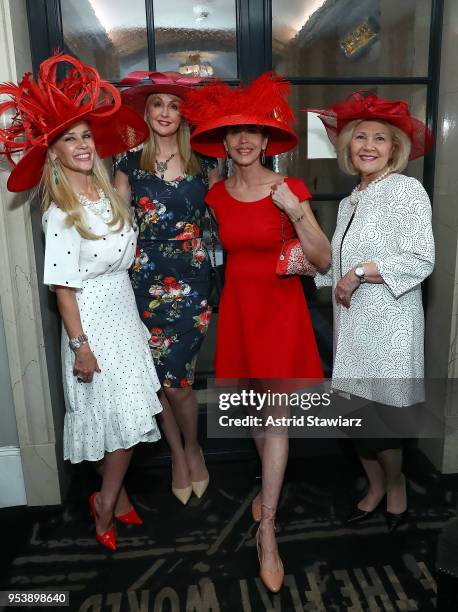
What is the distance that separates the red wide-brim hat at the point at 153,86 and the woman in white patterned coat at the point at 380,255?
0.55 m

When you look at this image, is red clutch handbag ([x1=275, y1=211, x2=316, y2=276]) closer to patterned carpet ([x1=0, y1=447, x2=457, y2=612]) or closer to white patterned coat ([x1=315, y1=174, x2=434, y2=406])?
white patterned coat ([x1=315, y1=174, x2=434, y2=406])

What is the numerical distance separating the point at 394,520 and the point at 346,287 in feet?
3.36

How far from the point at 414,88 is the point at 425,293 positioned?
0.97 metres

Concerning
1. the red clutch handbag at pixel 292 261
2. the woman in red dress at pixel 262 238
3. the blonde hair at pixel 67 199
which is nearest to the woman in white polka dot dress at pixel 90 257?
the blonde hair at pixel 67 199

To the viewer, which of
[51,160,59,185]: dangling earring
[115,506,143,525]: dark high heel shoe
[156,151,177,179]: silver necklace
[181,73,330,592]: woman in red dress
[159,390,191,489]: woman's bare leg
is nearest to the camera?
[51,160,59,185]: dangling earring

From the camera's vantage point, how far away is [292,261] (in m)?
1.88

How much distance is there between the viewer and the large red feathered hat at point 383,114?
1.79 meters

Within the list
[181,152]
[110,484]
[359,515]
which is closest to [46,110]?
[181,152]

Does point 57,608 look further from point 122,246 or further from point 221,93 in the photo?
point 221,93

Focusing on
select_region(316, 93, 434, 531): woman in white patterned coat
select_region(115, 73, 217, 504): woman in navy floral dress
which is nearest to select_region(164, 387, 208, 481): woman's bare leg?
select_region(115, 73, 217, 504): woman in navy floral dress

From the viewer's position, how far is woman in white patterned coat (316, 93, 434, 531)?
175 cm

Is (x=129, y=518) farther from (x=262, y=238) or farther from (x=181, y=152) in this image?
(x=181, y=152)

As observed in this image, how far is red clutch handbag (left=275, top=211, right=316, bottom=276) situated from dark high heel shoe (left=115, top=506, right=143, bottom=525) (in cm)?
121

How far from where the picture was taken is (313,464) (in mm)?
2645
